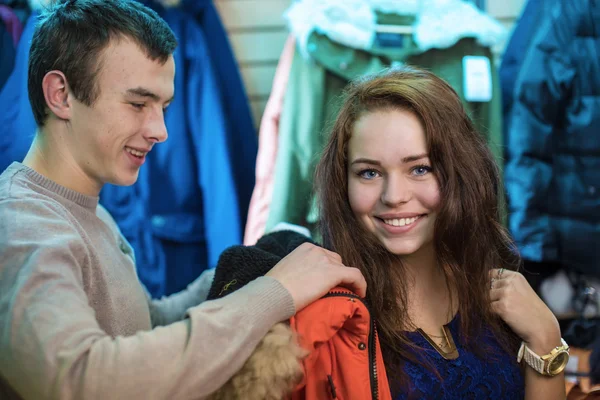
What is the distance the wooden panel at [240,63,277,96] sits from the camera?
2945 mm

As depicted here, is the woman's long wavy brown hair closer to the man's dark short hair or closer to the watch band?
the watch band

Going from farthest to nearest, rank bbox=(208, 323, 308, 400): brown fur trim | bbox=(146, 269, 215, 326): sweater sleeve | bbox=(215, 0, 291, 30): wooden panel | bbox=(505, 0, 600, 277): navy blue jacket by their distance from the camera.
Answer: bbox=(215, 0, 291, 30): wooden panel < bbox=(505, 0, 600, 277): navy blue jacket < bbox=(146, 269, 215, 326): sweater sleeve < bbox=(208, 323, 308, 400): brown fur trim

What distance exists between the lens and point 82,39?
4.47ft

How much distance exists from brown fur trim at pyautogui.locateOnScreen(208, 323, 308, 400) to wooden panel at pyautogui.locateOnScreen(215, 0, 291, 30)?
2.14m

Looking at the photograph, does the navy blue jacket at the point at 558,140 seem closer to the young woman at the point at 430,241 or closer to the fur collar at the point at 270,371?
the young woman at the point at 430,241

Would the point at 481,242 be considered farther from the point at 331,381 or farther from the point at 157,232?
the point at 157,232

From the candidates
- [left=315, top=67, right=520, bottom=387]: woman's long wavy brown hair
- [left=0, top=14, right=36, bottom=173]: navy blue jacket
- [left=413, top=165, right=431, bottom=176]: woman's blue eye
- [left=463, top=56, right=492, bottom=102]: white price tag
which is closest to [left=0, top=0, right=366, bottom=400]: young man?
[left=315, top=67, right=520, bottom=387]: woman's long wavy brown hair

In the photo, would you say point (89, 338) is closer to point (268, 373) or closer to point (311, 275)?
point (268, 373)

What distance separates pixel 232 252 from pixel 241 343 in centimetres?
35

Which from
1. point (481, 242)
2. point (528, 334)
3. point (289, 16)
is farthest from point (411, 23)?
point (528, 334)

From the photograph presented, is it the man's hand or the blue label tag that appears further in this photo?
the blue label tag

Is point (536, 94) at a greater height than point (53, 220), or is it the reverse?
point (536, 94)

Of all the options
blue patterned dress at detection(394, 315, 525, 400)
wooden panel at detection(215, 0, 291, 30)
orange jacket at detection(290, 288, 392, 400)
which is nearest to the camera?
orange jacket at detection(290, 288, 392, 400)

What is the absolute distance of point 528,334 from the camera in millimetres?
1430
